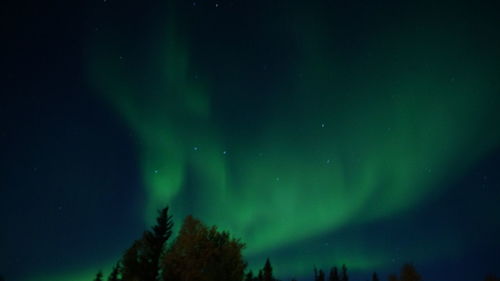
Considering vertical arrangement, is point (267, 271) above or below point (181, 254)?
above

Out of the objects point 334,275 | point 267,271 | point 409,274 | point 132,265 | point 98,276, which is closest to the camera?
point 132,265

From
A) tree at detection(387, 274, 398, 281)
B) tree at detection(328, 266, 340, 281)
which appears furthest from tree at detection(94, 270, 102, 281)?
tree at detection(328, 266, 340, 281)

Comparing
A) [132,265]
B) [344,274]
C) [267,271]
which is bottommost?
[132,265]

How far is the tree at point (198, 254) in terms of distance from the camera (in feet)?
59.4

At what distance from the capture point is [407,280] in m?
32.4

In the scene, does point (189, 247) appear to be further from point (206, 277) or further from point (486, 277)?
point (486, 277)

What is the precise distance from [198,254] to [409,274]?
91.1ft

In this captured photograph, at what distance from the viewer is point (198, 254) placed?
1900 centimetres

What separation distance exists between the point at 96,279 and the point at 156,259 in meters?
31.8

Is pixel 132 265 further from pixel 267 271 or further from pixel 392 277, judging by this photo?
pixel 267 271

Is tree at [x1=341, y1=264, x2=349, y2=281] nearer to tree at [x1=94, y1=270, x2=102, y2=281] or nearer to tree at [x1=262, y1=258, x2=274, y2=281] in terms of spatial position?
tree at [x1=262, y1=258, x2=274, y2=281]

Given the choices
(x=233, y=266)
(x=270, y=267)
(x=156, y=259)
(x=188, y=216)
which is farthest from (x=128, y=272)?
(x=270, y=267)

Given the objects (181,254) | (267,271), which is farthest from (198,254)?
(267,271)

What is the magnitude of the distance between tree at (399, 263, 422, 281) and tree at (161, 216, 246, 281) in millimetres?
24818
